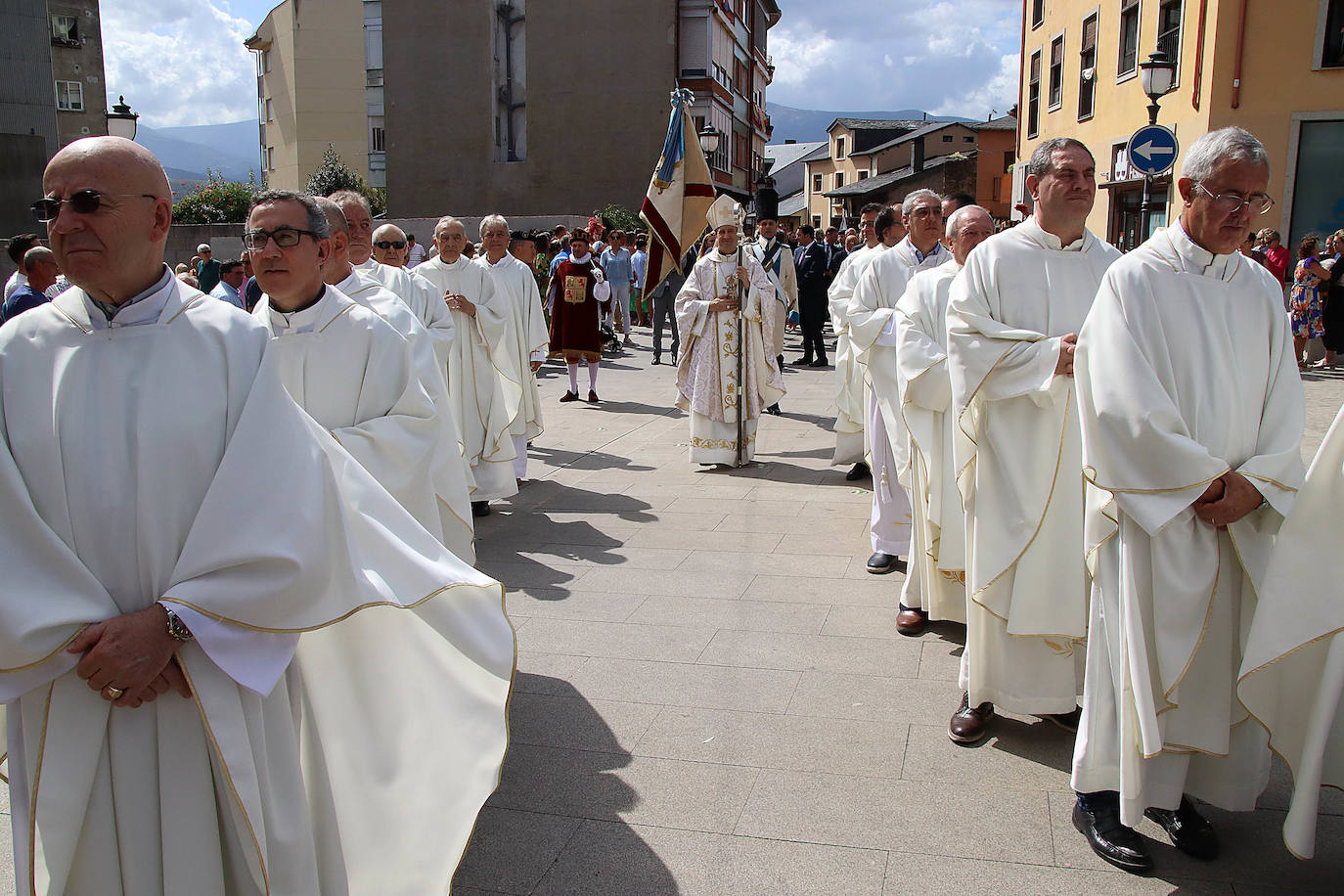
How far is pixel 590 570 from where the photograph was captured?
6188 millimetres

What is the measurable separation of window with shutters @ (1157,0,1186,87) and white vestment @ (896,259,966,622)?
54.9ft

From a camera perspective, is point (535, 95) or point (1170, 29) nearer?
point (1170, 29)

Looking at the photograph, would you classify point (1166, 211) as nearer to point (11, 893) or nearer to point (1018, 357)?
point (1018, 357)

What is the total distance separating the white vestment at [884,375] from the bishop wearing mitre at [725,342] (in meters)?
2.59

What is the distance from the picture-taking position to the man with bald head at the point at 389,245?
22.5 ft

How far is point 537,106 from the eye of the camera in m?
35.8

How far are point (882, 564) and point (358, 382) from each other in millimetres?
3493

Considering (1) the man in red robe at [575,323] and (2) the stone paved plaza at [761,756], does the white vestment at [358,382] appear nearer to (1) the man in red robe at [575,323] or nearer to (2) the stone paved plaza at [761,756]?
(2) the stone paved plaza at [761,756]

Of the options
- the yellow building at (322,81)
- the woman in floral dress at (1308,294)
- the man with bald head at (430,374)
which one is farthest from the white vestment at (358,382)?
the yellow building at (322,81)

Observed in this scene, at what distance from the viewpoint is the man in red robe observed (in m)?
13.1

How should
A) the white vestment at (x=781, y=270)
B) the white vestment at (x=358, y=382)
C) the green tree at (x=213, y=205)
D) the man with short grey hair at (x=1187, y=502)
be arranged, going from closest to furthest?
1. the man with short grey hair at (x=1187, y=502)
2. the white vestment at (x=358, y=382)
3. the white vestment at (x=781, y=270)
4. the green tree at (x=213, y=205)

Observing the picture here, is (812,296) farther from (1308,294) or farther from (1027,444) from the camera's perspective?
(1027,444)

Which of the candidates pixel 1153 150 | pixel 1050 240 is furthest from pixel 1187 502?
pixel 1153 150

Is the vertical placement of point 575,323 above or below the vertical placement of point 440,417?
below
